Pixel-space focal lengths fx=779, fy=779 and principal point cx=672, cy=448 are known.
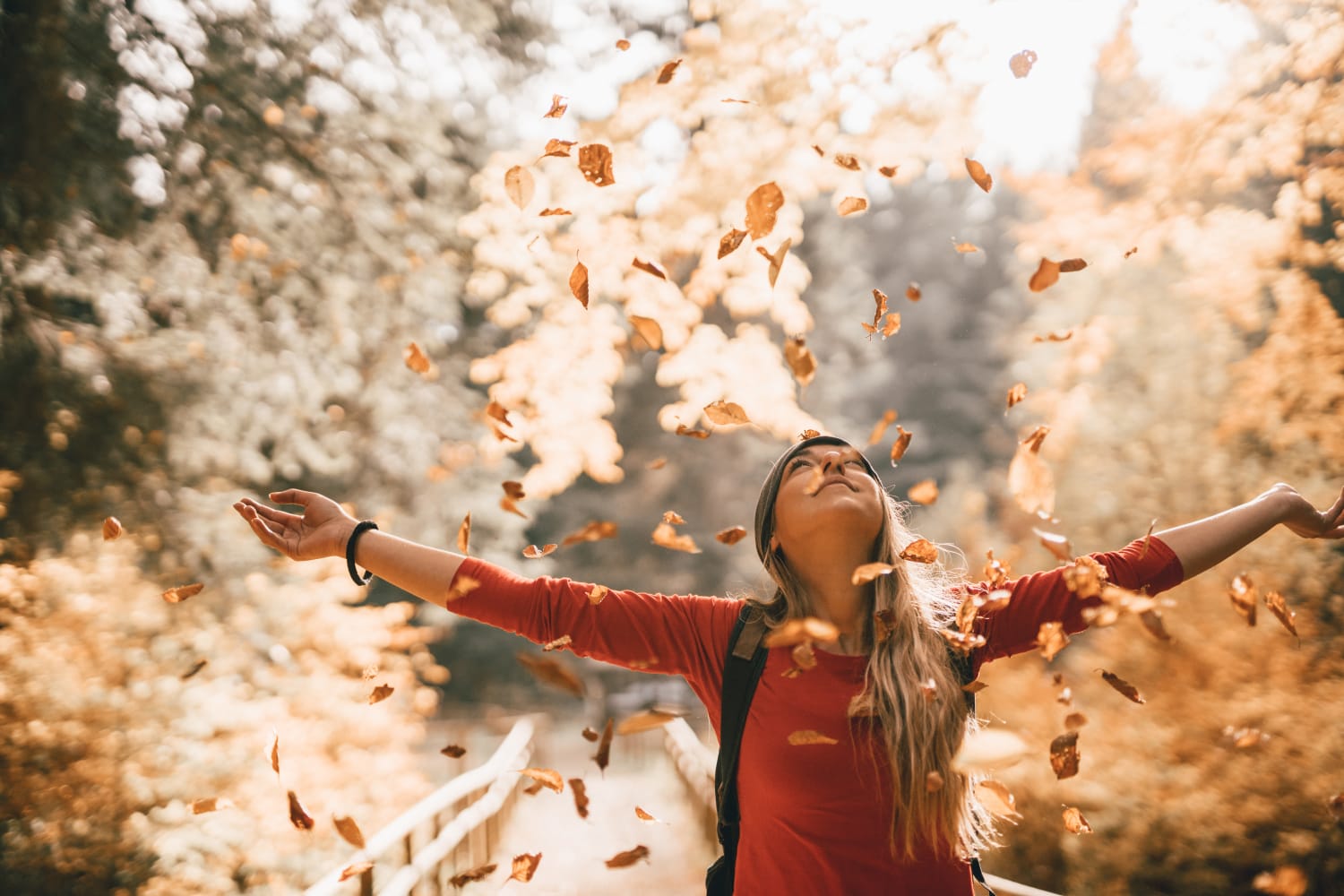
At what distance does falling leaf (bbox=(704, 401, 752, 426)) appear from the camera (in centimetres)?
240

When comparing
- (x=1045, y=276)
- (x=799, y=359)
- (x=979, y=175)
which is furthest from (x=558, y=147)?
(x=1045, y=276)

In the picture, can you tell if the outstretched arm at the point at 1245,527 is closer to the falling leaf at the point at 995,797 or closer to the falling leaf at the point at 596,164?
the falling leaf at the point at 995,797

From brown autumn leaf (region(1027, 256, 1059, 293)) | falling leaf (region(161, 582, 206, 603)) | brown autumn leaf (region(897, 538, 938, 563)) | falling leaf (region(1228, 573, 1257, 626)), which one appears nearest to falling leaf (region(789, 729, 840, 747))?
brown autumn leaf (region(897, 538, 938, 563))

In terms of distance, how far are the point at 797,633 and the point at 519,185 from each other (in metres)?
3.34

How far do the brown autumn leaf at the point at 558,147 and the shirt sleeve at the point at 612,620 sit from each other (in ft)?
9.58

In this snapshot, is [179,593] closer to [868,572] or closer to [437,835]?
[437,835]

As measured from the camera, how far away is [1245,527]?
2010 mm

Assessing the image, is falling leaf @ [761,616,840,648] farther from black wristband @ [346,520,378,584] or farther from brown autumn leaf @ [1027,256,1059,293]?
brown autumn leaf @ [1027,256,1059,293]

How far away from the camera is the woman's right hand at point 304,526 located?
1.88m

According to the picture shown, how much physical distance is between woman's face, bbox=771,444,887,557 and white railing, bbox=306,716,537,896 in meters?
1.88

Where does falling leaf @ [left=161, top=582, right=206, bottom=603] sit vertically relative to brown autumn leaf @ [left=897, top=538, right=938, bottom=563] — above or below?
above

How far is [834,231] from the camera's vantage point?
33.8 ft

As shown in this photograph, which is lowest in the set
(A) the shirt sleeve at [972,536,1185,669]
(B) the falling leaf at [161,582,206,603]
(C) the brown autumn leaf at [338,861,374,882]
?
(C) the brown autumn leaf at [338,861,374,882]

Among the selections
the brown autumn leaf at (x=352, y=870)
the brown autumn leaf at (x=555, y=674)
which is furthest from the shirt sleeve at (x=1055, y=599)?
the brown autumn leaf at (x=352, y=870)
